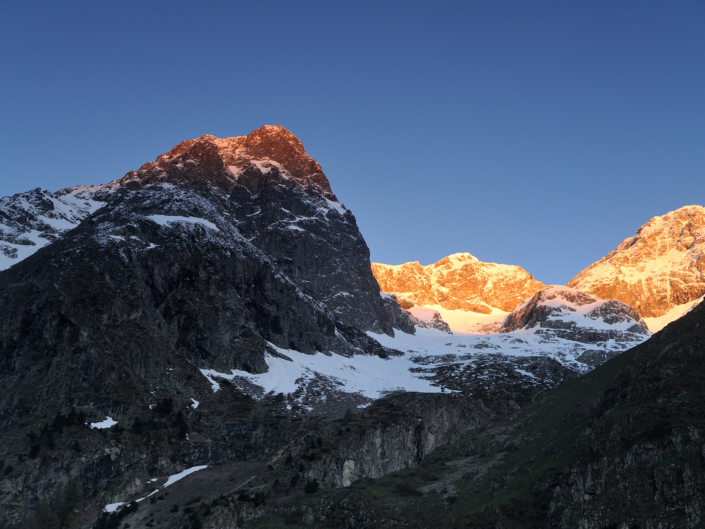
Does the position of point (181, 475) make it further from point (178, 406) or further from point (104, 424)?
point (178, 406)

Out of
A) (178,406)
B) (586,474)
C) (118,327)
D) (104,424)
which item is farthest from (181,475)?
(586,474)

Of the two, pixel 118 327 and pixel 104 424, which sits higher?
pixel 118 327

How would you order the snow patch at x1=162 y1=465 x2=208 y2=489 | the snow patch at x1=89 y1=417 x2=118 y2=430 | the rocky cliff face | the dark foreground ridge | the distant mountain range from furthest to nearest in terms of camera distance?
the rocky cliff face, the snow patch at x1=89 y1=417 x2=118 y2=430, the snow patch at x1=162 y1=465 x2=208 y2=489, the distant mountain range, the dark foreground ridge

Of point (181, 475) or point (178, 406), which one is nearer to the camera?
point (181, 475)

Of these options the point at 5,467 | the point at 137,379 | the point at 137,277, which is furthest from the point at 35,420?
the point at 137,277

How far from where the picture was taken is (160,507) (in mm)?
98562

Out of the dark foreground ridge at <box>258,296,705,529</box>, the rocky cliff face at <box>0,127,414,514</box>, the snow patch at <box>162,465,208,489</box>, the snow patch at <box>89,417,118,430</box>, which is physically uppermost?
the rocky cliff face at <box>0,127,414,514</box>

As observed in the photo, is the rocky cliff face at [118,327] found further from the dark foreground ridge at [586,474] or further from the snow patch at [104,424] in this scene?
the dark foreground ridge at [586,474]

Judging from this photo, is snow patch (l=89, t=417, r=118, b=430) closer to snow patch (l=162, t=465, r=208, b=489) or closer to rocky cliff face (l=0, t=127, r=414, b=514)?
rocky cliff face (l=0, t=127, r=414, b=514)

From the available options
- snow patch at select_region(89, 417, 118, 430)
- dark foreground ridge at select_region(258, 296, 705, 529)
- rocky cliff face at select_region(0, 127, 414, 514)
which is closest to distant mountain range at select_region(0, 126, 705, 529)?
snow patch at select_region(89, 417, 118, 430)

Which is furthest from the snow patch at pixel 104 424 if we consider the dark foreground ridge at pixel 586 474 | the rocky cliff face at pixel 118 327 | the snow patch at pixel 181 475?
the dark foreground ridge at pixel 586 474

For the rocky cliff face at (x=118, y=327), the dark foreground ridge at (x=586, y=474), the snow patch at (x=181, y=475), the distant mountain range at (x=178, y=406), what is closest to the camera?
the dark foreground ridge at (x=586, y=474)

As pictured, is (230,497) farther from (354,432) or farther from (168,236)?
(168,236)

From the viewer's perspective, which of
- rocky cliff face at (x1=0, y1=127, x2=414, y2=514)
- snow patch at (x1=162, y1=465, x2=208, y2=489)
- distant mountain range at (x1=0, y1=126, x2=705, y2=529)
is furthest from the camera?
rocky cliff face at (x1=0, y1=127, x2=414, y2=514)
